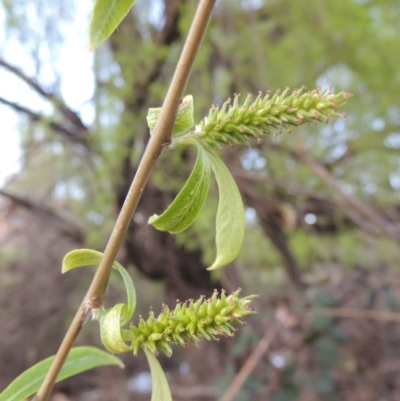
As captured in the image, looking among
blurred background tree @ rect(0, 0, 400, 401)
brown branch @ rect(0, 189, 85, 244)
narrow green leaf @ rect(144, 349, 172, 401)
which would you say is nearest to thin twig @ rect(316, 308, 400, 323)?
blurred background tree @ rect(0, 0, 400, 401)

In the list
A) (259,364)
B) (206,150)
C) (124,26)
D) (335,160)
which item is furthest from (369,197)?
(206,150)

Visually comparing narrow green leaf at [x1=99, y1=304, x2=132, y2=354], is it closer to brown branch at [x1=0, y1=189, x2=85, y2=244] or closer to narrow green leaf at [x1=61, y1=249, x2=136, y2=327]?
narrow green leaf at [x1=61, y1=249, x2=136, y2=327]

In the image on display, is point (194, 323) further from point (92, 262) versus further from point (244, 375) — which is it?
point (244, 375)

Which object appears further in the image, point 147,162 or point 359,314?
point 359,314

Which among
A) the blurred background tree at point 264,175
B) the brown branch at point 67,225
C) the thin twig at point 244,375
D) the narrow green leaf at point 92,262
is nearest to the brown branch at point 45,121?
the blurred background tree at point 264,175

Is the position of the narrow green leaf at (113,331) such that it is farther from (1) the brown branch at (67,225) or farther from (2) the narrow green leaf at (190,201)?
(1) the brown branch at (67,225)

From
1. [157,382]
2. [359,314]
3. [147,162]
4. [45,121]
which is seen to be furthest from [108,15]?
[359,314]
